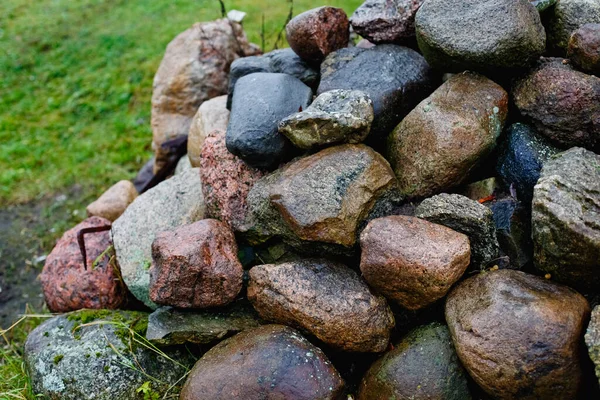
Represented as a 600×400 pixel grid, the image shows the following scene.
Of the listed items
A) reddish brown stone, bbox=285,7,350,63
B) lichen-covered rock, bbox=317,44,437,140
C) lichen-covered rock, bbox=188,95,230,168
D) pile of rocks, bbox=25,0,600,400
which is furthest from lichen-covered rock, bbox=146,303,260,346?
reddish brown stone, bbox=285,7,350,63

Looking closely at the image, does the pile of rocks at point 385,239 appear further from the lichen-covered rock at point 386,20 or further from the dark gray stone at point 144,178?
the dark gray stone at point 144,178

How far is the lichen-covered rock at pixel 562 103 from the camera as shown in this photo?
10.1 feet

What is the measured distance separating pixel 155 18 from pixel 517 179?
800 centimetres

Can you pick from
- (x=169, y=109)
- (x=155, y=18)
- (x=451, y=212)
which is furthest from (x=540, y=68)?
(x=155, y=18)

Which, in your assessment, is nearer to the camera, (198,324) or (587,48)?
(587,48)

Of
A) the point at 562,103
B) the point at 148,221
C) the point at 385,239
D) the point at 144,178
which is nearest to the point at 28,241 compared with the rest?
the point at 144,178

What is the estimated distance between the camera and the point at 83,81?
841 cm

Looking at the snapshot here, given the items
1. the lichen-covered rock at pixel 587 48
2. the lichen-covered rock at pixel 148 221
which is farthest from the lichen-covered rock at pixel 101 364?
the lichen-covered rock at pixel 587 48

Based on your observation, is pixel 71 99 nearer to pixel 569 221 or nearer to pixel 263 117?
pixel 263 117

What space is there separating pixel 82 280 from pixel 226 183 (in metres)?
1.32

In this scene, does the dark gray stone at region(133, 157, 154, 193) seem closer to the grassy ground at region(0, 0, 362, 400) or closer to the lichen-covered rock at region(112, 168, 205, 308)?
the grassy ground at region(0, 0, 362, 400)

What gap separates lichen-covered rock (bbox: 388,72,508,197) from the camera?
128 inches

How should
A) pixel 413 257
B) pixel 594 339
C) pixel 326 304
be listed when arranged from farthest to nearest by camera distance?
pixel 326 304
pixel 413 257
pixel 594 339

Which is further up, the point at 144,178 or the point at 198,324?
the point at 198,324
